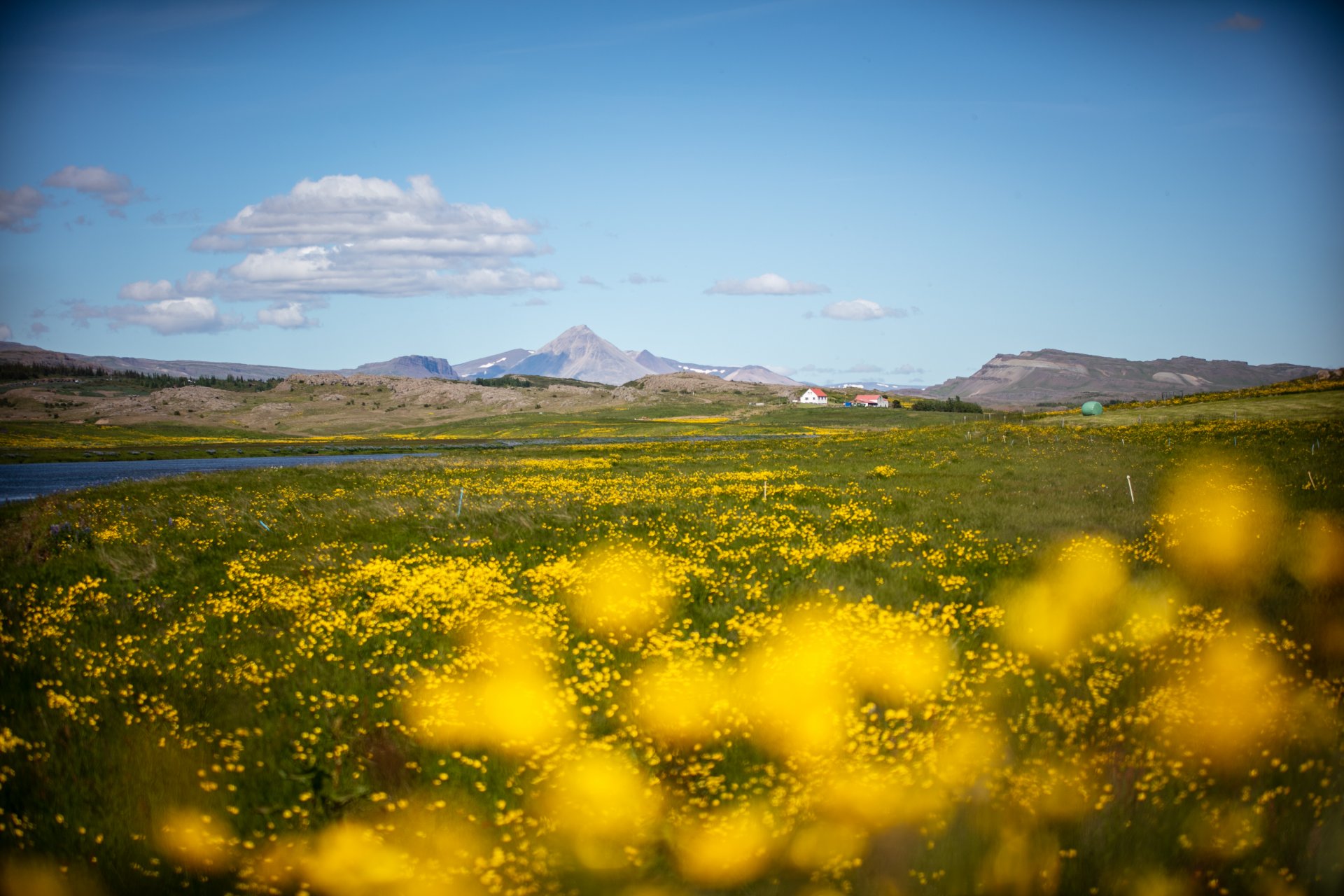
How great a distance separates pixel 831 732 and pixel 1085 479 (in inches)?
898

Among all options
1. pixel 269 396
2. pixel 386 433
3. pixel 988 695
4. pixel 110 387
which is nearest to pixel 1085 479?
pixel 988 695

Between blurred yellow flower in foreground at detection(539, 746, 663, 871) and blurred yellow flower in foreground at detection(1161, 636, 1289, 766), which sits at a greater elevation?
blurred yellow flower in foreground at detection(1161, 636, 1289, 766)

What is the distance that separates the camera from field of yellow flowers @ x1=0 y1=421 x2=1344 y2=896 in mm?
6590

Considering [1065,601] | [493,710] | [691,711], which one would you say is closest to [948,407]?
[1065,601]

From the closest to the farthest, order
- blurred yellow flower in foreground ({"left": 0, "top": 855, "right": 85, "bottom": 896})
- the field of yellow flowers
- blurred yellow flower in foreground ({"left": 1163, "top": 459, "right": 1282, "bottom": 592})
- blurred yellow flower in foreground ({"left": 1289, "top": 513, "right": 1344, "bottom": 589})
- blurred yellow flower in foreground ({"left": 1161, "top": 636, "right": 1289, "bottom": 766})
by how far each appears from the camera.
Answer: blurred yellow flower in foreground ({"left": 0, "top": 855, "right": 85, "bottom": 896}) → the field of yellow flowers → blurred yellow flower in foreground ({"left": 1161, "top": 636, "right": 1289, "bottom": 766}) → blurred yellow flower in foreground ({"left": 1289, "top": 513, "right": 1344, "bottom": 589}) → blurred yellow flower in foreground ({"left": 1163, "top": 459, "right": 1282, "bottom": 592})

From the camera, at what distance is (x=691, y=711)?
9.02 meters

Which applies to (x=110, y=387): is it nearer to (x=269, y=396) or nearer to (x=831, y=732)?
(x=269, y=396)

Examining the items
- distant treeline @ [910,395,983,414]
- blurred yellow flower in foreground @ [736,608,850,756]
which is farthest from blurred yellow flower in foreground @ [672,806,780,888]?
distant treeline @ [910,395,983,414]

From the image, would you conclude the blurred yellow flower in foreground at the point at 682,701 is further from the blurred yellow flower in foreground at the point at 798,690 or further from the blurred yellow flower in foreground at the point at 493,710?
the blurred yellow flower in foreground at the point at 493,710

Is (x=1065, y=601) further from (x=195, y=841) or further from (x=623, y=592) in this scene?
(x=195, y=841)

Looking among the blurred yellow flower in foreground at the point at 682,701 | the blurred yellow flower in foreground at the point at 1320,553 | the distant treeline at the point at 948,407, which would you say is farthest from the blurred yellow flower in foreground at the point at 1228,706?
the distant treeline at the point at 948,407

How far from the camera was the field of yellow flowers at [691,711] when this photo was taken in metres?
6.59

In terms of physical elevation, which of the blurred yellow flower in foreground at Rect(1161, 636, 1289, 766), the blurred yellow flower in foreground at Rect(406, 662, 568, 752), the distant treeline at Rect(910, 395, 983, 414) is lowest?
the blurred yellow flower in foreground at Rect(406, 662, 568, 752)

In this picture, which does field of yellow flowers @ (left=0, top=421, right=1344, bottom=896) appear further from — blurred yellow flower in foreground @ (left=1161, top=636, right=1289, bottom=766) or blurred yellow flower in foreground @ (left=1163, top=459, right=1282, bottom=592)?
blurred yellow flower in foreground @ (left=1163, top=459, right=1282, bottom=592)
